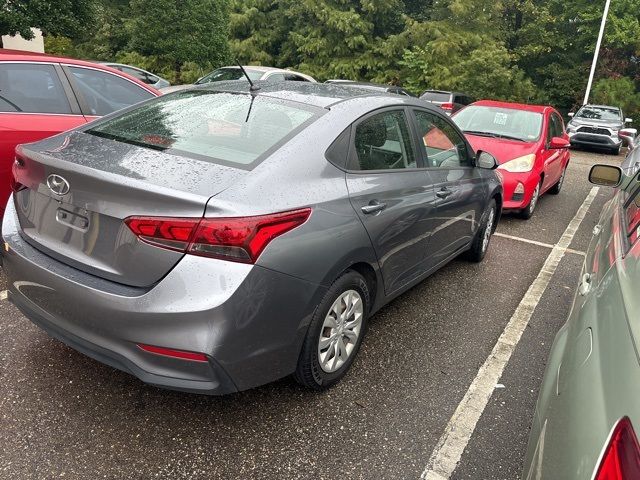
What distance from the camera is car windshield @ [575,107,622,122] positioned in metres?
17.3

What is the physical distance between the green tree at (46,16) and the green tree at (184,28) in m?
5.61

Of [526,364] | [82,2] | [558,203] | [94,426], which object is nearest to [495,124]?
[558,203]

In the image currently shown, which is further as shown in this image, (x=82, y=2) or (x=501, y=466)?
(x=82, y=2)

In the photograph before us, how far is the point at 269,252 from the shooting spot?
7.17ft

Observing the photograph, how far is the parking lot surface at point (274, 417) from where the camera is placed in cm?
229

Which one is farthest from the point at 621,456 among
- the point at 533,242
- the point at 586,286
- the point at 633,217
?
the point at 533,242

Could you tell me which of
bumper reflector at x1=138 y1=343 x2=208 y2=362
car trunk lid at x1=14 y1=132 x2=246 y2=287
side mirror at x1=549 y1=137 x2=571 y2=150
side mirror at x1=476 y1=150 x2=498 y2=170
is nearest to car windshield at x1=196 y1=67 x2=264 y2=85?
side mirror at x1=549 y1=137 x2=571 y2=150

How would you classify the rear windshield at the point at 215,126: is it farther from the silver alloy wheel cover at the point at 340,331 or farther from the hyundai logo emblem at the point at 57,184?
the silver alloy wheel cover at the point at 340,331

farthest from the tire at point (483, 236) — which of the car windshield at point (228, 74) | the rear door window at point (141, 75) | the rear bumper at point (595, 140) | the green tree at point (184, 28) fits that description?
the green tree at point (184, 28)

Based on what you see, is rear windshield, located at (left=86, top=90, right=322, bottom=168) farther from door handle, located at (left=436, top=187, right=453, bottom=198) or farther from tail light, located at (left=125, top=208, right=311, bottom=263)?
door handle, located at (left=436, top=187, right=453, bottom=198)

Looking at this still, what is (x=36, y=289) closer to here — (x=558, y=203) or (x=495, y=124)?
(x=495, y=124)

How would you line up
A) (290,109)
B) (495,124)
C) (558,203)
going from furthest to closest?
(558,203)
(495,124)
(290,109)

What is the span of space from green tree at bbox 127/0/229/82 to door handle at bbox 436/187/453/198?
17750 millimetres

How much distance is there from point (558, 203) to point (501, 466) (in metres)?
6.79
